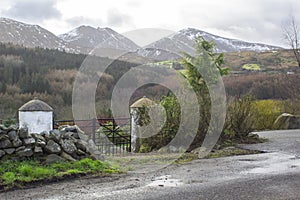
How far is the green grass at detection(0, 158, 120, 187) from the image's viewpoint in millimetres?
6133

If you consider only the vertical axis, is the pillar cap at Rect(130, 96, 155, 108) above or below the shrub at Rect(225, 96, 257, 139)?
above

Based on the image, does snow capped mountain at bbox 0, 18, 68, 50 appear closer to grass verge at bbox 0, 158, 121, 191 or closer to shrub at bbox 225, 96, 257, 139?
shrub at bbox 225, 96, 257, 139

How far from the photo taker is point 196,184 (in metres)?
5.96

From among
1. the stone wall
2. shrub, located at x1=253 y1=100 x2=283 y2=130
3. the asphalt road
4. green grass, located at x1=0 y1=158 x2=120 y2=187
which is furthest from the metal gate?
shrub, located at x1=253 y1=100 x2=283 y2=130

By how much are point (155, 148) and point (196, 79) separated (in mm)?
2594

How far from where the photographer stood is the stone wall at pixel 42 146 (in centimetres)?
→ 698

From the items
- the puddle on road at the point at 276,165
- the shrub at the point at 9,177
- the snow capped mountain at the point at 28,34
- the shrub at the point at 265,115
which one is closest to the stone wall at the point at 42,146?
the shrub at the point at 9,177

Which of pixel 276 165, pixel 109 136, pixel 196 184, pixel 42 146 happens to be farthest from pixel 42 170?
pixel 109 136

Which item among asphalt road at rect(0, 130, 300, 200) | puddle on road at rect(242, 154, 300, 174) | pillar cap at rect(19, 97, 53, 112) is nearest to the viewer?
asphalt road at rect(0, 130, 300, 200)

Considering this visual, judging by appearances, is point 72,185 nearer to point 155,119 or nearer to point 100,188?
point 100,188

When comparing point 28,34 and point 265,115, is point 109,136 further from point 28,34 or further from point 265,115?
point 28,34

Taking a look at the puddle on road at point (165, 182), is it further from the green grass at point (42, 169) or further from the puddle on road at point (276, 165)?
the puddle on road at point (276, 165)

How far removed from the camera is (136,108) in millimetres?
11539

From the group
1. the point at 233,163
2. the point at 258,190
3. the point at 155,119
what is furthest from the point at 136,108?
the point at 258,190
